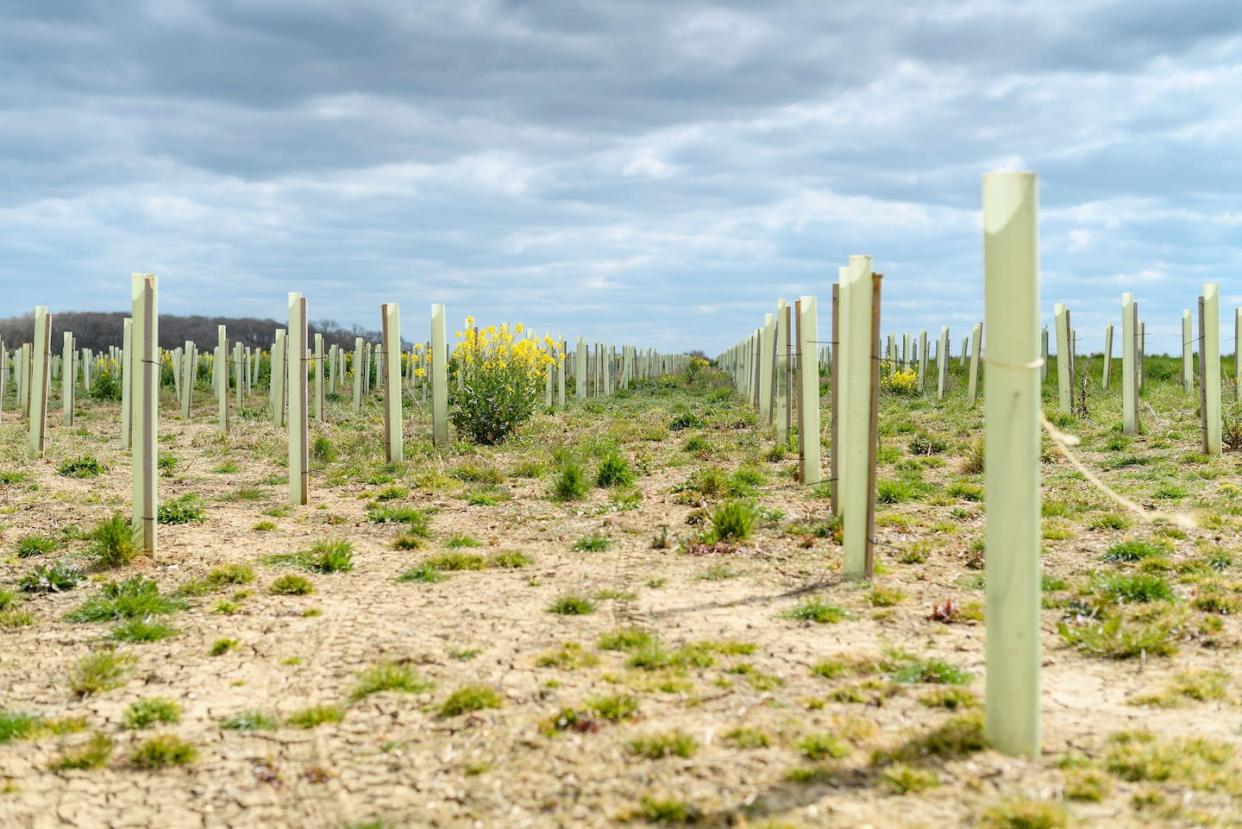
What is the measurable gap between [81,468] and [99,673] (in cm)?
868

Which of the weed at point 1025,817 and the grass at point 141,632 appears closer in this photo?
the weed at point 1025,817

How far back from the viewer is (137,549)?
8.17 meters

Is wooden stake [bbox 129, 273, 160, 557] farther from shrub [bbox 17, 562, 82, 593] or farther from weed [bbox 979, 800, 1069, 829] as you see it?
weed [bbox 979, 800, 1069, 829]

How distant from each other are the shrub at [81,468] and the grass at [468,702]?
10.0 meters

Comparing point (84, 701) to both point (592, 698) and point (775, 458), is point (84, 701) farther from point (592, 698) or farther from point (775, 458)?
point (775, 458)

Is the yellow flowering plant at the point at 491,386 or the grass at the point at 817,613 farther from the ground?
the yellow flowering plant at the point at 491,386

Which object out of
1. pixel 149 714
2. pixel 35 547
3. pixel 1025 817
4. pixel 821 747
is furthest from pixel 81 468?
pixel 1025 817

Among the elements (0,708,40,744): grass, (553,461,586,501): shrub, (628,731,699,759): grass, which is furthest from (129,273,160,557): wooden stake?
(628,731,699,759): grass

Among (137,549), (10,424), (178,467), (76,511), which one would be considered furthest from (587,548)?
(10,424)

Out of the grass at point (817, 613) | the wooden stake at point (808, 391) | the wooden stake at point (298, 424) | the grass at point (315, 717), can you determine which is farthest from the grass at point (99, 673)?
the wooden stake at point (808, 391)

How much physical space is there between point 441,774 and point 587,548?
4.34 metres

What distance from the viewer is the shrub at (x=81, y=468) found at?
1306 cm

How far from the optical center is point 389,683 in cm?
516

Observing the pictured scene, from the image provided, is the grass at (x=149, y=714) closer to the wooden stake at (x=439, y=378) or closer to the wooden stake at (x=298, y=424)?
the wooden stake at (x=298, y=424)
